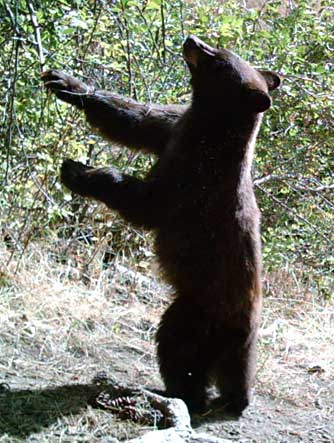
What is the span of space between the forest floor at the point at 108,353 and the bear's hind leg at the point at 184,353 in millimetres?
189

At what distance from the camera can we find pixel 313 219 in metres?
7.93

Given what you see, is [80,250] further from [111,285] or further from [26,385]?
[26,385]

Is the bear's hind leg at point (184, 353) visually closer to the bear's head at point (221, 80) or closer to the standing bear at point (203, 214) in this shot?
the standing bear at point (203, 214)

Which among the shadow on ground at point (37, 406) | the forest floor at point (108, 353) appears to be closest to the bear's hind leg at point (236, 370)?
the forest floor at point (108, 353)

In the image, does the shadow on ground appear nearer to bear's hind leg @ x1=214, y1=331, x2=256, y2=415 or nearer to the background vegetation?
bear's hind leg @ x1=214, y1=331, x2=256, y2=415

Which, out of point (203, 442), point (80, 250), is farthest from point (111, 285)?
point (203, 442)

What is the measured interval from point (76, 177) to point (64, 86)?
1.81ft

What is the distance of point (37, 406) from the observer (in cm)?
433

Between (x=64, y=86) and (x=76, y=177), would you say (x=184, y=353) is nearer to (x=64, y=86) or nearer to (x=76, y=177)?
(x=76, y=177)

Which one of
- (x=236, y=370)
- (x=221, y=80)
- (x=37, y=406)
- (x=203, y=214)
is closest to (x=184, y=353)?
(x=236, y=370)

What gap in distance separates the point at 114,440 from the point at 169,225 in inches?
54.2

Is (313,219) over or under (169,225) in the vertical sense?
under

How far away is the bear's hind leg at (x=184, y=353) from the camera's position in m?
4.83

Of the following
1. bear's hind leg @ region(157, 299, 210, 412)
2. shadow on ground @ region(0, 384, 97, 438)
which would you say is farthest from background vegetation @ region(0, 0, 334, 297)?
shadow on ground @ region(0, 384, 97, 438)
